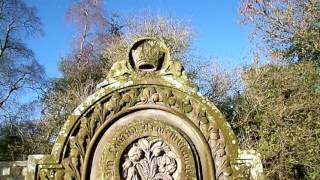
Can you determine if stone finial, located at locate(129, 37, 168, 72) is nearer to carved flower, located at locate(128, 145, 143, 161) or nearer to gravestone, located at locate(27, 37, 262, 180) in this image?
gravestone, located at locate(27, 37, 262, 180)

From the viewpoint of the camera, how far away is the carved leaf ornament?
18.9 ft

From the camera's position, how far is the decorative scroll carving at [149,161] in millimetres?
5742

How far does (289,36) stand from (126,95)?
14.7 metres

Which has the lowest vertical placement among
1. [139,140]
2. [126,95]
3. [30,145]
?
[139,140]

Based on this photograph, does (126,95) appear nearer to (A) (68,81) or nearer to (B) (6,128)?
(B) (6,128)

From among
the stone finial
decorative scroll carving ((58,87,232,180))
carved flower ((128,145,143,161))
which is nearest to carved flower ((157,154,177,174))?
carved flower ((128,145,143,161))

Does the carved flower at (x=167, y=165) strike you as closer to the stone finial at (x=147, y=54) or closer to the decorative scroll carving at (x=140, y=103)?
the decorative scroll carving at (x=140, y=103)

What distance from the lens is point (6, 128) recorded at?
24922 millimetres

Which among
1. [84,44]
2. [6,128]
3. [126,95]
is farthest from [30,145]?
[126,95]

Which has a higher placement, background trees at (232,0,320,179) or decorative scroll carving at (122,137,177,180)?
background trees at (232,0,320,179)

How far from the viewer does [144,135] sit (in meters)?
5.85

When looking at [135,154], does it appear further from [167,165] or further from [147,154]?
[167,165]

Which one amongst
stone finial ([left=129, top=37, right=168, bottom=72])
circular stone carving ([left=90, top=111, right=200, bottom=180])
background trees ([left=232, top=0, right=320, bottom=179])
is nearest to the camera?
circular stone carving ([left=90, top=111, right=200, bottom=180])

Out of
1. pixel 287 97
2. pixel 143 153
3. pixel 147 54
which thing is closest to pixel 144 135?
pixel 143 153
